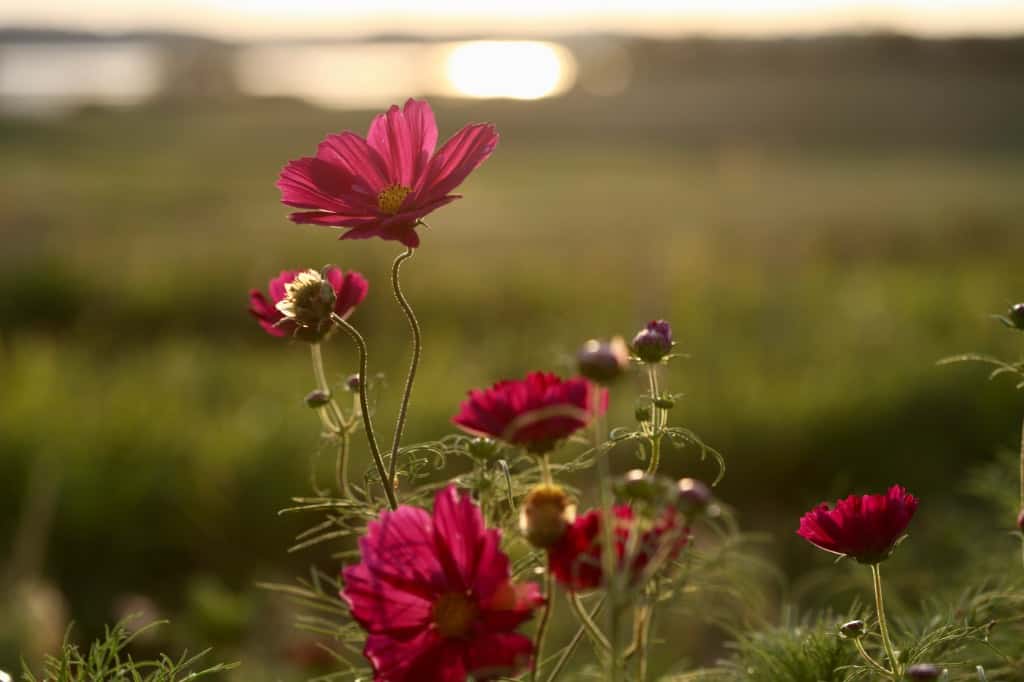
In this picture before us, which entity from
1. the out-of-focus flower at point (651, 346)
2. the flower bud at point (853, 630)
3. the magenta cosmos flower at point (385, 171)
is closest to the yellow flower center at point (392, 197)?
the magenta cosmos flower at point (385, 171)

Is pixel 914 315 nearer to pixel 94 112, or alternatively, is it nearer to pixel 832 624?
pixel 832 624

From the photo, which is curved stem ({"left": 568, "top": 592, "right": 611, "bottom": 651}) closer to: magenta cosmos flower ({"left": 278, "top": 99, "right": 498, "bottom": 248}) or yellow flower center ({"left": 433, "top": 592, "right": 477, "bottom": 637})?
yellow flower center ({"left": 433, "top": 592, "right": 477, "bottom": 637})

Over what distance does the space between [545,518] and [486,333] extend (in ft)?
9.65

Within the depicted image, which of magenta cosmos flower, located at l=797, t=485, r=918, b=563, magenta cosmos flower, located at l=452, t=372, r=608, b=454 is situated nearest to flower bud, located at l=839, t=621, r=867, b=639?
magenta cosmos flower, located at l=797, t=485, r=918, b=563

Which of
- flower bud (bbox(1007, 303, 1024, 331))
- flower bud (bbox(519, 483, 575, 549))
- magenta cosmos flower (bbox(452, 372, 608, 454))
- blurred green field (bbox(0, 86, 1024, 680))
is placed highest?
flower bud (bbox(1007, 303, 1024, 331))

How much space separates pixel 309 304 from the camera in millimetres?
404

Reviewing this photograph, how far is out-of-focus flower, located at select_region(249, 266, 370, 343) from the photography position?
40 centimetres

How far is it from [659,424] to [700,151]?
9.28 m

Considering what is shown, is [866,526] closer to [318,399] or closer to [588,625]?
[588,625]

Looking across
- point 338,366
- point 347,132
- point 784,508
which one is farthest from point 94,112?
point 347,132

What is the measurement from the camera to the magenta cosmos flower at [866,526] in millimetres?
406

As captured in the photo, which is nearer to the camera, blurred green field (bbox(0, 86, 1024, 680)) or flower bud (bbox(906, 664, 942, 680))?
flower bud (bbox(906, 664, 942, 680))

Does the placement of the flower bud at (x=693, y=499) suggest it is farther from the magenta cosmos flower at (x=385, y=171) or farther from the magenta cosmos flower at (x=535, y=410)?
the magenta cosmos flower at (x=385, y=171)

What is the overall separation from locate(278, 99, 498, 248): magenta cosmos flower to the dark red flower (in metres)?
0.12
